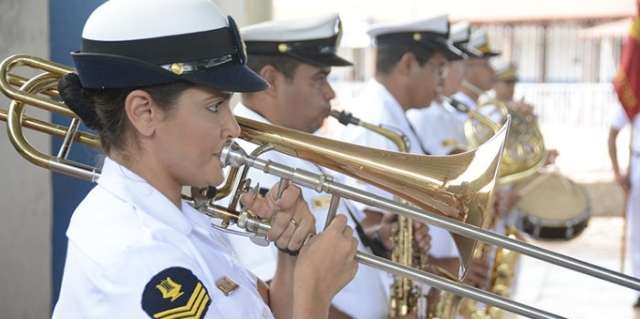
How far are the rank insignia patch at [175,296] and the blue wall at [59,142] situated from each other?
1.47 m

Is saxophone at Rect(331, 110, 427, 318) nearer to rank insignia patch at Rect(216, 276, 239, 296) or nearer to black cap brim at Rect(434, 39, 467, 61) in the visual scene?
black cap brim at Rect(434, 39, 467, 61)

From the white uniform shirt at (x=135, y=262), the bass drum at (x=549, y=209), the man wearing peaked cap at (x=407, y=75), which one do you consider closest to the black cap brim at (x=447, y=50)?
the man wearing peaked cap at (x=407, y=75)

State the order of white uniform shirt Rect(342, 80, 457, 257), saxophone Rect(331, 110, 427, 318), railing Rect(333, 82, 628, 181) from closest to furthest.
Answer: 1. saxophone Rect(331, 110, 427, 318)
2. white uniform shirt Rect(342, 80, 457, 257)
3. railing Rect(333, 82, 628, 181)

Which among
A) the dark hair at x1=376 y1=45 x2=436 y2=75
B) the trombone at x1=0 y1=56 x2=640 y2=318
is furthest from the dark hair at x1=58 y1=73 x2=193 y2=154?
the dark hair at x1=376 y1=45 x2=436 y2=75

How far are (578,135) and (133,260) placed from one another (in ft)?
47.9

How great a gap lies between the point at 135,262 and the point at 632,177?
527 centimetres

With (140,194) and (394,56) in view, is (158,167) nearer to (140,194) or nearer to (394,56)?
(140,194)

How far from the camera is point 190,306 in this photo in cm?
175

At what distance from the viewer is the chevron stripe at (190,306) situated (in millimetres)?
1719

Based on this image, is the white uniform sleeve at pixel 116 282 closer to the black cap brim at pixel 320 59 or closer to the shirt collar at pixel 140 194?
the shirt collar at pixel 140 194

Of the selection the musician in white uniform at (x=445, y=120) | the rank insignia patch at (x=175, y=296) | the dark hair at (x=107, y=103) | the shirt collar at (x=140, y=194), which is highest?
the dark hair at (x=107, y=103)

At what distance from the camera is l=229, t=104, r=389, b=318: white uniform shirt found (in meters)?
2.77

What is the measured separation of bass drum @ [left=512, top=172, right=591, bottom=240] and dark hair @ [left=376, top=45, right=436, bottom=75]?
2.45 metres

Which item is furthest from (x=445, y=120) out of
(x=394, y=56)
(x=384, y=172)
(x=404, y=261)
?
(x=384, y=172)
